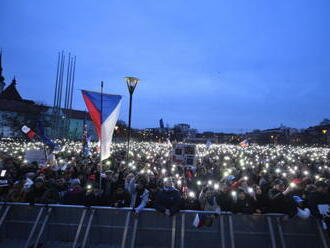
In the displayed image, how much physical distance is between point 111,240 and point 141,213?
0.93 meters

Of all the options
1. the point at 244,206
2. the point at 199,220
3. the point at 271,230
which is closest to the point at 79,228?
the point at 199,220

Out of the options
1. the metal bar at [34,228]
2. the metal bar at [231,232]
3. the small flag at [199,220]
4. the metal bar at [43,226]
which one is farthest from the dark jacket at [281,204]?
the metal bar at [34,228]

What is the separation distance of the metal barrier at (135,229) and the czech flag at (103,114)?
9.73ft

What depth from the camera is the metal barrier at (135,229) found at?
20.0ft

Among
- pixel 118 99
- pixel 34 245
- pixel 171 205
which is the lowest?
pixel 34 245

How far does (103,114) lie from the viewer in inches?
363

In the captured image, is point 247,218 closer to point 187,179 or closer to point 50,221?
point 50,221

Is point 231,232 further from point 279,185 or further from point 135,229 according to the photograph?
point 279,185

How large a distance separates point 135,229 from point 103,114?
4327mm

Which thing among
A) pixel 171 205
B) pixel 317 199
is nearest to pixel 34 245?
pixel 171 205

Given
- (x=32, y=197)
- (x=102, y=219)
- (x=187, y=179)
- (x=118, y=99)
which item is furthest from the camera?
(x=187, y=179)

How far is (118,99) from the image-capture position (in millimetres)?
9742

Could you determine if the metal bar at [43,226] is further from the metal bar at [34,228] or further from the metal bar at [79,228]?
the metal bar at [79,228]

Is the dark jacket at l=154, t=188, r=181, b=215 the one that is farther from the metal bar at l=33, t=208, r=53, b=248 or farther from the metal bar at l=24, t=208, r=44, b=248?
the metal bar at l=24, t=208, r=44, b=248
